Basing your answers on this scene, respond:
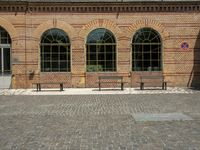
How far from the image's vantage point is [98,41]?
22.1 meters

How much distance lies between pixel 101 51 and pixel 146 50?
286 centimetres

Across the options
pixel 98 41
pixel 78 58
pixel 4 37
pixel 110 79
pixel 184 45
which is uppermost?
pixel 4 37

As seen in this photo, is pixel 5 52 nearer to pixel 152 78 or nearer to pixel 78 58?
pixel 78 58

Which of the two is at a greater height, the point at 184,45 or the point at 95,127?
the point at 184,45

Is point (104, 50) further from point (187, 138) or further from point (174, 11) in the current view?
point (187, 138)

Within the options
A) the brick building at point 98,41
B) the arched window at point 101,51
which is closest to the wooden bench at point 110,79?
the brick building at point 98,41

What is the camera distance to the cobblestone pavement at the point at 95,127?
24.0 feet

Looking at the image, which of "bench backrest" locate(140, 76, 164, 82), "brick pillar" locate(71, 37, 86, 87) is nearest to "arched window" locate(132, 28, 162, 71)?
"bench backrest" locate(140, 76, 164, 82)

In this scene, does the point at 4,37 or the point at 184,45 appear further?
the point at 184,45

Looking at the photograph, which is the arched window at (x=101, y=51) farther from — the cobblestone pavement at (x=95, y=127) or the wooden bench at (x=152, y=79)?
the cobblestone pavement at (x=95, y=127)

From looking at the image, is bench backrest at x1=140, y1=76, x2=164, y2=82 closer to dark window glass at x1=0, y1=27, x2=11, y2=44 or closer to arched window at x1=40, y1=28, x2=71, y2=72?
arched window at x1=40, y1=28, x2=71, y2=72

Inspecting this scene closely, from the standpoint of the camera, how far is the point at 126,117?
423 inches

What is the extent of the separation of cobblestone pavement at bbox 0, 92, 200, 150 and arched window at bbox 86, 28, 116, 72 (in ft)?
27.2

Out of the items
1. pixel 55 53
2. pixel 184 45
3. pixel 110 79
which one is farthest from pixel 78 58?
pixel 184 45
